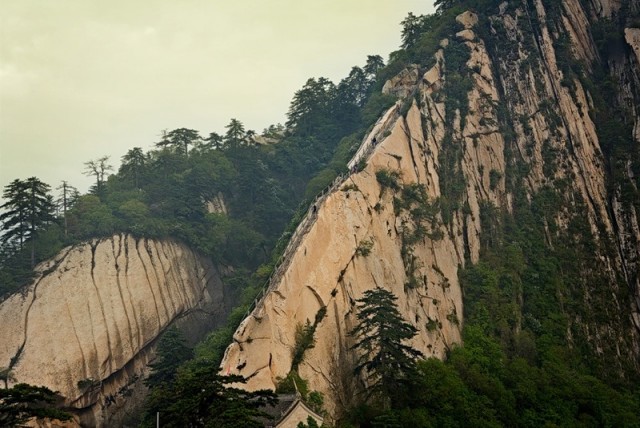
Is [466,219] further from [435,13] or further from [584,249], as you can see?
[435,13]

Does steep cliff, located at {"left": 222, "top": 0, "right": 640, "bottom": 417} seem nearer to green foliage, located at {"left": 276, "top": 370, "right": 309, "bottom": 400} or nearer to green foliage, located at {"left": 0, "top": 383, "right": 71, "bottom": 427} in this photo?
green foliage, located at {"left": 276, "top": 370, "right": 309, "bottom": 400}

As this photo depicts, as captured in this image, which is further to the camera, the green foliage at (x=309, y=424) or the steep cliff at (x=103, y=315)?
the steep cliff at (x=103, y=315)

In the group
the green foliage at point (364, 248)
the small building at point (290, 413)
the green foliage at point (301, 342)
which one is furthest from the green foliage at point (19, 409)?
the green foliage at point (364, 248)

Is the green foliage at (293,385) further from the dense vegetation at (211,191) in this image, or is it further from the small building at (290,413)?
the dense vegetation at (211,191)

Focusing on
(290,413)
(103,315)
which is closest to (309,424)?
(290,413)

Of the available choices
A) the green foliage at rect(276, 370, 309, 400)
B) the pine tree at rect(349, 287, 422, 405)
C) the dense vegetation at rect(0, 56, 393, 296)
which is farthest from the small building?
the dense vegetation at rect(0, 56, 393, 296)
